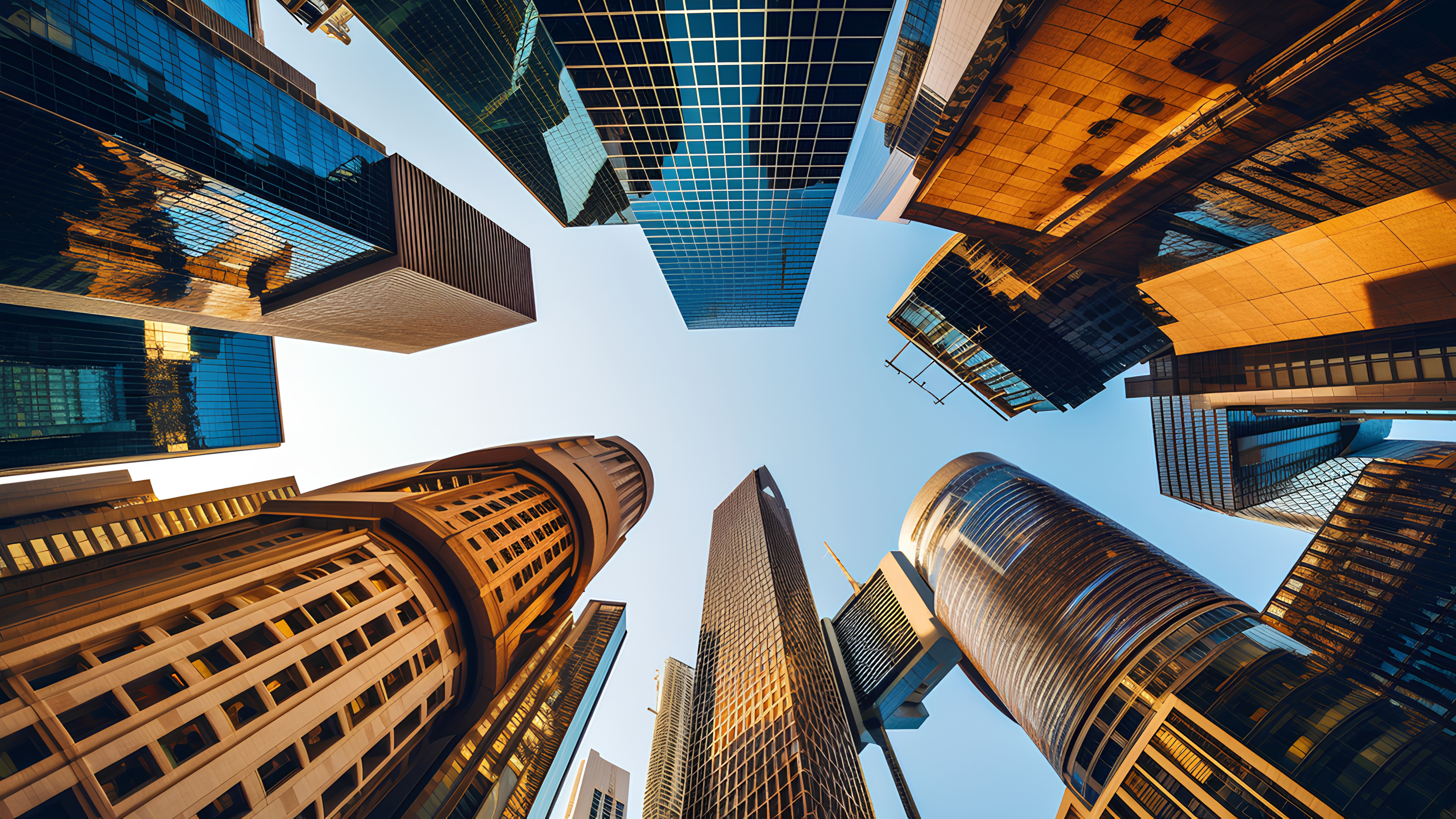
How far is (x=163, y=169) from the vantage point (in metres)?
32.5

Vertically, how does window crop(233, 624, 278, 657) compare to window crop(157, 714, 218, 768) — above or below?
above

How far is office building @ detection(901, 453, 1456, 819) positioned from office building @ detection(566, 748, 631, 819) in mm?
117137

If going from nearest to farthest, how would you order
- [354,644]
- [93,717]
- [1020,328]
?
[93,717] → [354,644] → [1020,328]

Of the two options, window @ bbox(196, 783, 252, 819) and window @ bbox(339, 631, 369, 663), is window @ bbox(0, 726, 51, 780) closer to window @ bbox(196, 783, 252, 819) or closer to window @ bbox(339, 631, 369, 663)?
window @ bbox(196, 783, 252, 819)

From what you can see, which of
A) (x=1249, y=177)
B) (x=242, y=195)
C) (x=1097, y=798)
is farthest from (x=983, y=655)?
(x=242, y=195)

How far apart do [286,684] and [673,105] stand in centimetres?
4694

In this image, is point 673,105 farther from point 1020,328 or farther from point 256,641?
point 1020,328

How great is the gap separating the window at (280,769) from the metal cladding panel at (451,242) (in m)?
44.9

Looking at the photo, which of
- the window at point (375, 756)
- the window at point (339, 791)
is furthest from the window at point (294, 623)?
the window at point (375, 756)

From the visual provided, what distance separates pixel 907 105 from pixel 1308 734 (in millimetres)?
59178

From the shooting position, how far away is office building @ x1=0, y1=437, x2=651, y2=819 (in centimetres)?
1786

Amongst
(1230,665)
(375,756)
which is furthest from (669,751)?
(1230,665)

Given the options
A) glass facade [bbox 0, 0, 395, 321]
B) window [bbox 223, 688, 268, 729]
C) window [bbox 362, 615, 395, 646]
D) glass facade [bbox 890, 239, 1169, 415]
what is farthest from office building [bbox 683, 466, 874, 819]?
glass facade [bbox 0, 0, 395, 321]

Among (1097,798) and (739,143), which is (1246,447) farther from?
(739,143)
